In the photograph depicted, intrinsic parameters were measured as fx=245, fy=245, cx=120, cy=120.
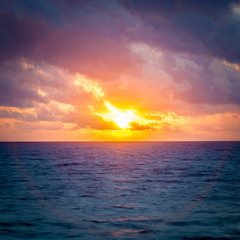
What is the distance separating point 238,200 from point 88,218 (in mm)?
13175

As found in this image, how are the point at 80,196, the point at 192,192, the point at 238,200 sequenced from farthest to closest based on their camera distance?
the point at 192,192
the point at 80,196
the point at 238,200

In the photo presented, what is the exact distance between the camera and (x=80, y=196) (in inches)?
929

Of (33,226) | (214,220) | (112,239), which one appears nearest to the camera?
(112,239)

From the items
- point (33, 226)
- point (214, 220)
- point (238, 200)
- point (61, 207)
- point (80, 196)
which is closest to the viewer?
point (33, 226)

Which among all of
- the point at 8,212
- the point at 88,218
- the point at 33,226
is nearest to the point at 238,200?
the point at 88,218

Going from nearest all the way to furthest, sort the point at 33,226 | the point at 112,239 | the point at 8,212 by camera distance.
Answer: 1. the point at 112,239
2. the point at 33,226
3. the point at 8,212

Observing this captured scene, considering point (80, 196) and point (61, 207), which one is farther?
point (80, 196)

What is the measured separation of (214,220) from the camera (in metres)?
15.7

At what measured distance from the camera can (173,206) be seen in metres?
19.6

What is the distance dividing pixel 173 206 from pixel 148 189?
7437 mm

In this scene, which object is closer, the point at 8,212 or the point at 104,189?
the point at 8,212

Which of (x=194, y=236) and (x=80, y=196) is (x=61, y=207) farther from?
(x=194, y=236)

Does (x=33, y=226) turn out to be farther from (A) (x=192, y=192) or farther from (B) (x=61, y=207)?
(A) (x=192, y=192)

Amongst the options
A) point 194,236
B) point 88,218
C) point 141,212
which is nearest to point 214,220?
point 194,236
